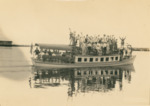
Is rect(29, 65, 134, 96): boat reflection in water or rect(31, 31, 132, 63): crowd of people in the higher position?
rect(31, 31, 132, 63): crowd of people

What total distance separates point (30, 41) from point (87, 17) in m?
0.25

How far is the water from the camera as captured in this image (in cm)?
84

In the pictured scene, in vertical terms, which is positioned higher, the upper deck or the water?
the upper deck

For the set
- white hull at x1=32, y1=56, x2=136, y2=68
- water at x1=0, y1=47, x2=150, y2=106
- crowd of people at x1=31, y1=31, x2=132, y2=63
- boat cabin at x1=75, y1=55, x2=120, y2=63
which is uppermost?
crowd of people at x1=31, y1=31, x2=132, y2=63

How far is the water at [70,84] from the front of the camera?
2.75ft

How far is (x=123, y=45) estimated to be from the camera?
0.87 metres

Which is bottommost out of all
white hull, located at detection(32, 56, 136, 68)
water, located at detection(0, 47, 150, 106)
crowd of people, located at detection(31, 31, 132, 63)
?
water, located at detection(0, 47, 150, 106)

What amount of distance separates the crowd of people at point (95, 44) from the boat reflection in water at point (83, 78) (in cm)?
7

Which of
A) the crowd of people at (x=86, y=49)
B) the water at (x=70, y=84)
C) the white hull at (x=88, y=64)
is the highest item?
the crowd of people at (x=86, y=49)

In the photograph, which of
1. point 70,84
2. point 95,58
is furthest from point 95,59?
point 70,84

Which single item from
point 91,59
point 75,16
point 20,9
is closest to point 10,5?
point 20,9

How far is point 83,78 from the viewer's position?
2.84ft

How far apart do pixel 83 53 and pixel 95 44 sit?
0.21 ft

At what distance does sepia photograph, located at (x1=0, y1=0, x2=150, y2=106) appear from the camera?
84cm
